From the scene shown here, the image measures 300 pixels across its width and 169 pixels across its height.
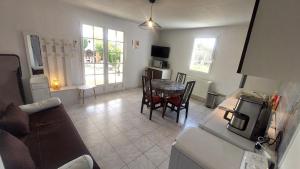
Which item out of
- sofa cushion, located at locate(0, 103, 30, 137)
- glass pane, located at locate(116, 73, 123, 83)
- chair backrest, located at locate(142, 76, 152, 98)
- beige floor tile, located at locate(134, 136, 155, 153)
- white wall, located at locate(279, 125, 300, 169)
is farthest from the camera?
glass pane, located at locate(116, 73, 123, 83)

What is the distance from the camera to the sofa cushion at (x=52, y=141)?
1.15m

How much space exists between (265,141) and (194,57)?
3.61m

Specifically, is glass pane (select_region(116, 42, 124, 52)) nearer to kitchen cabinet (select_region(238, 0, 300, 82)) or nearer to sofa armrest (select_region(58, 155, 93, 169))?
sofa armrest (select_region(58, 155, 93, 169))

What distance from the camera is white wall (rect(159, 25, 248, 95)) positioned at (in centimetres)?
350

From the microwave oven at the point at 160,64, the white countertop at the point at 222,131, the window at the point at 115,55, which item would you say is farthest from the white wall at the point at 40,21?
the white countertop at the point at 222,131

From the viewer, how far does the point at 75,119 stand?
270 cm

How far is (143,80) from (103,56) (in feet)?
5.88

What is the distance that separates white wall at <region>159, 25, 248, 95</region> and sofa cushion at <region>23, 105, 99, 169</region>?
3.85 meters

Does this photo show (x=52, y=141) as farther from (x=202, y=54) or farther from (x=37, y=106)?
(x=202, y=54)

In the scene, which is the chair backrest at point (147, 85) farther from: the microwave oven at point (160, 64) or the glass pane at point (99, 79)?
the microwave oven at point (160, 64)

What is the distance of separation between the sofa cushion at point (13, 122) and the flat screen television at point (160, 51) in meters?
4.36

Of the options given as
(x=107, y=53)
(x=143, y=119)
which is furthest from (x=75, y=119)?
(x=107, y=53)

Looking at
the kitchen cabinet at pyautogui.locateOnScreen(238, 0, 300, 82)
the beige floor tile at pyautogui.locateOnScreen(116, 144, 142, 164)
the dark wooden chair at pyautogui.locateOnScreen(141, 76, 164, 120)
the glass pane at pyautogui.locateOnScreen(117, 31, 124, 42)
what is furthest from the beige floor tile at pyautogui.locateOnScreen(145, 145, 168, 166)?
the glass pane at pyautogui.locateOnScreen(117, 31, 124, 42)

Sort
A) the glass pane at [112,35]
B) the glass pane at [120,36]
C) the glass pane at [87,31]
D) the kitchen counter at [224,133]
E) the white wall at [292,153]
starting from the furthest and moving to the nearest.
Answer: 1. the glass pane at [120,36]
2. the glass pane at [112,35]
3. the glass pane at [87,31]
4. the kitchen counter at [224,133]
5. the white wall at [292,153]
